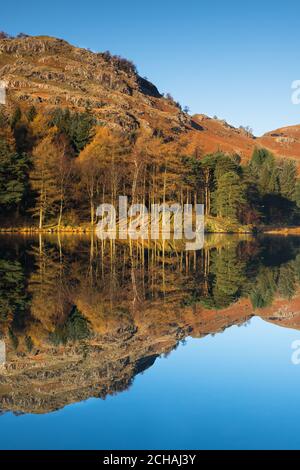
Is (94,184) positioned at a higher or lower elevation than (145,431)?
higher

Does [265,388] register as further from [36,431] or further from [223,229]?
[223,229]

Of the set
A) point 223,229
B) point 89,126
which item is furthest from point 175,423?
point 89,126

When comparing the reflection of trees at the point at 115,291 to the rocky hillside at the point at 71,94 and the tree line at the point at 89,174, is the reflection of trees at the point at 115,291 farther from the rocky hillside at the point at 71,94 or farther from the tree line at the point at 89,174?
the rocky hillside at the point at 71,94

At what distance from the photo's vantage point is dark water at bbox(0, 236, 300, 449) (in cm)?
503

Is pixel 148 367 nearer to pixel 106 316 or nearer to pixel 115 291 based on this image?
pixel 106 316

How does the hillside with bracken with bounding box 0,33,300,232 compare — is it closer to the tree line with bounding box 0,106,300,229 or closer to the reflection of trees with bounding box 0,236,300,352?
the tree line with bounding box 0,106,300,229

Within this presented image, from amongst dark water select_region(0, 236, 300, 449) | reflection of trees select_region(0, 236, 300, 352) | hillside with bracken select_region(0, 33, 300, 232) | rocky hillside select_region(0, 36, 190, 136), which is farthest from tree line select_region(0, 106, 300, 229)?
rocky hillside select_region(0, 36, 190, 136)

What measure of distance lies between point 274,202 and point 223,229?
81.8 ft

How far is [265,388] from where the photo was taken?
633 centimetres

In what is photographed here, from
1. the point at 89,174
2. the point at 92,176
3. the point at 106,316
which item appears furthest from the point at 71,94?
the point at 106,316

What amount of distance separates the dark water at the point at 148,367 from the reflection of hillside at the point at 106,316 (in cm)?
3

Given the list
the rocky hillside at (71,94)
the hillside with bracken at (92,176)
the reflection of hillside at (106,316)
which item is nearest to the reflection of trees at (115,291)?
the reflection of hillside at (106,316)

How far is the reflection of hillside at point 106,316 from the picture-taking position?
21.7 ft
